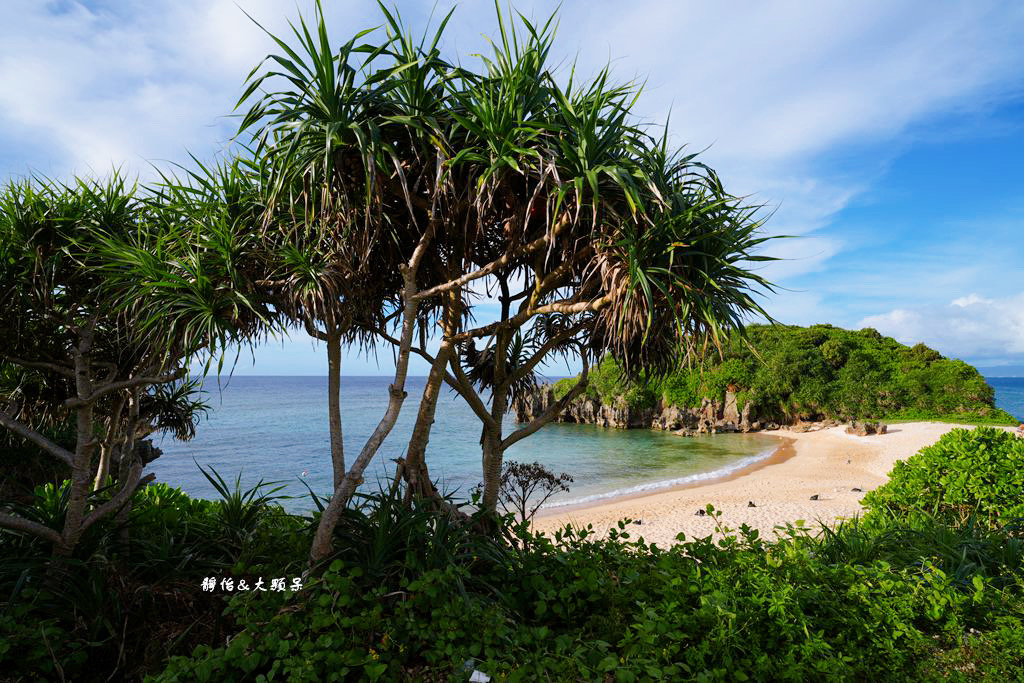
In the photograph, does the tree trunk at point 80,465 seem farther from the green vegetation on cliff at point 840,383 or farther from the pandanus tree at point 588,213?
the green vegetation on cliff at point 840,383

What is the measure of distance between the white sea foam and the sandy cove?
0.59m

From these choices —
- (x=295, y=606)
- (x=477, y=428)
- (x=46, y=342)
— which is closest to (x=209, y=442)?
(x=477, y=428)

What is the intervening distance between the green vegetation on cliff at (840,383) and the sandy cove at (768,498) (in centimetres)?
913

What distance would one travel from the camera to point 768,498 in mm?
14234

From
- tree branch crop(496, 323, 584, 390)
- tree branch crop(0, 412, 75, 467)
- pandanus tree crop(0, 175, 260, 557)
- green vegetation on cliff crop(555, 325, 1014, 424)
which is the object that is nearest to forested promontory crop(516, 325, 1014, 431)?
green vegetation on cliff crop(555, 325, 1014, 424)

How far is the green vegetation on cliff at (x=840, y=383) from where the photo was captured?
31000mm

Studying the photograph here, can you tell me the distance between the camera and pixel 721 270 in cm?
386

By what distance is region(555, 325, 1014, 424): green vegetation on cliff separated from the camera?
1220 inches

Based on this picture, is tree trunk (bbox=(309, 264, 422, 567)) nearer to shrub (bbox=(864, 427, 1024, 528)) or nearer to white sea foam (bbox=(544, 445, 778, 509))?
shrub (bbox=(864, 427, 1024, 528))

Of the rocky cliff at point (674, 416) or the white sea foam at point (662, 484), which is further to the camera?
the rocky cliff at point (674, 416)

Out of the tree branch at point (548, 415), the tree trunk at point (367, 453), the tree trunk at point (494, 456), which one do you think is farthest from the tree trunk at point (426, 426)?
the tree branch at point (548, 415)

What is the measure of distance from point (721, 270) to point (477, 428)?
1450 inches

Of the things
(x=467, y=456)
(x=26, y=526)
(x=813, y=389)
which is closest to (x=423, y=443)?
(x=26, y=526)

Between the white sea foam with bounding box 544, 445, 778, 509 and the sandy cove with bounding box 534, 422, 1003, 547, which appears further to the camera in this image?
the white sea foam with bounding box 544, 445, 778, 509
